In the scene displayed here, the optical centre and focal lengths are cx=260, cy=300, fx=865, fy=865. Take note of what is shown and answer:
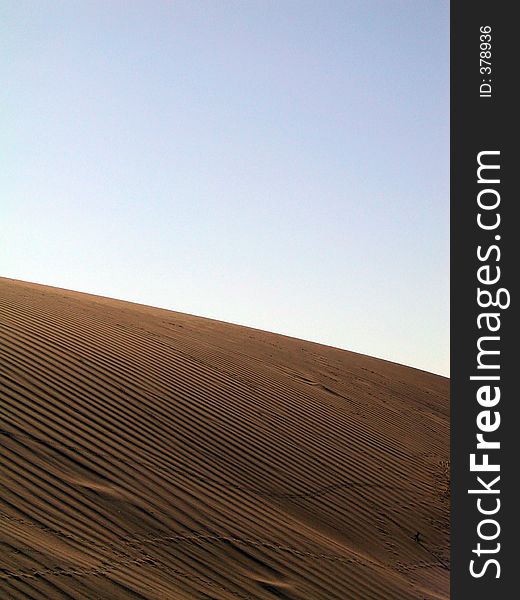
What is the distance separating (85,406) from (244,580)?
3.77 metres

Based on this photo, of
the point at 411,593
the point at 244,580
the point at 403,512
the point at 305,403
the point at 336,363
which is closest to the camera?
the point at 244,580

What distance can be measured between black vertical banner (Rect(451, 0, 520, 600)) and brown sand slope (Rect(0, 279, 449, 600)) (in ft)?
5.35

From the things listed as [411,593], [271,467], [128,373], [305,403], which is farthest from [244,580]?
[305,403]

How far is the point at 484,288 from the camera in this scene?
7.91 meters

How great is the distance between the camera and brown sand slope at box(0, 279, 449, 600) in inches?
279

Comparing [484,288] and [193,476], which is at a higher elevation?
[484,288]

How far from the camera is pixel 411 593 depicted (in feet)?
28.1

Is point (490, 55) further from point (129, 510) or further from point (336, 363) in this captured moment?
point (336, 363)

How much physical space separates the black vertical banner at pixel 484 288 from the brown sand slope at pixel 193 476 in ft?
5.35

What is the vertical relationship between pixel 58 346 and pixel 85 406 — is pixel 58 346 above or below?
above

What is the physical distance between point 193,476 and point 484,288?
3883 mm

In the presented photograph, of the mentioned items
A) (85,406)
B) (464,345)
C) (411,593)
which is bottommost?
(411,593)

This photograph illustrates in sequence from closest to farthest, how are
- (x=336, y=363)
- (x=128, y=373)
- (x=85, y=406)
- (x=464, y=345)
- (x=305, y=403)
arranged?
(x=464, y=345)
(x=85, y=406)
(x=128, y=373)
(x=305, y=403)
(x=336, y=363)

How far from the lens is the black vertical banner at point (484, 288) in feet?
25.9
